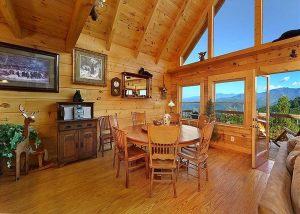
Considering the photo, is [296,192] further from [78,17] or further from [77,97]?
[77,97]

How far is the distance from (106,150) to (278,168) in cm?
363

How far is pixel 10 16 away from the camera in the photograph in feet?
8.68

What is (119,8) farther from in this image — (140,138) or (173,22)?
(140,138)

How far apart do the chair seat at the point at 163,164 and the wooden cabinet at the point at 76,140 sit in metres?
1.80

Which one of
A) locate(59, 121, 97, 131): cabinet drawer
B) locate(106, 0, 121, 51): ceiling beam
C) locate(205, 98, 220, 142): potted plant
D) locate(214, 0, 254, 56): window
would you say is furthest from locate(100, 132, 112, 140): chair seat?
locate(214, 0, 254, 56): window

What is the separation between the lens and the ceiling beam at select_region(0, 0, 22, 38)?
2.50m

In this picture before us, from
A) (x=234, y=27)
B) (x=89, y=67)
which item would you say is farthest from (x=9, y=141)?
(x=234, y=27)

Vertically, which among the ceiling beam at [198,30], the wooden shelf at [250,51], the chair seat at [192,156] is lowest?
the chair seat at [192,156]

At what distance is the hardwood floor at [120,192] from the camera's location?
6.54 feet

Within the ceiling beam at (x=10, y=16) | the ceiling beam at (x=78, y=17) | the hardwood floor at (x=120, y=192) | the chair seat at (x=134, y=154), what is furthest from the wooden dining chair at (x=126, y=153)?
the ceiling beam at (x=10, y=16)

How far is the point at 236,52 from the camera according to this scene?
4.11 metres

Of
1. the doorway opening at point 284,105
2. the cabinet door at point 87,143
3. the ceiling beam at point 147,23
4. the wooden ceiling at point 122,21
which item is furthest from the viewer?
the doorway opening at point 284,105

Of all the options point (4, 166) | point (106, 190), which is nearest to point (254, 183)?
point (106, 190)

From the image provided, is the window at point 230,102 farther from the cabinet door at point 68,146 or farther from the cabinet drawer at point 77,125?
the cabinet door at point 68,146
